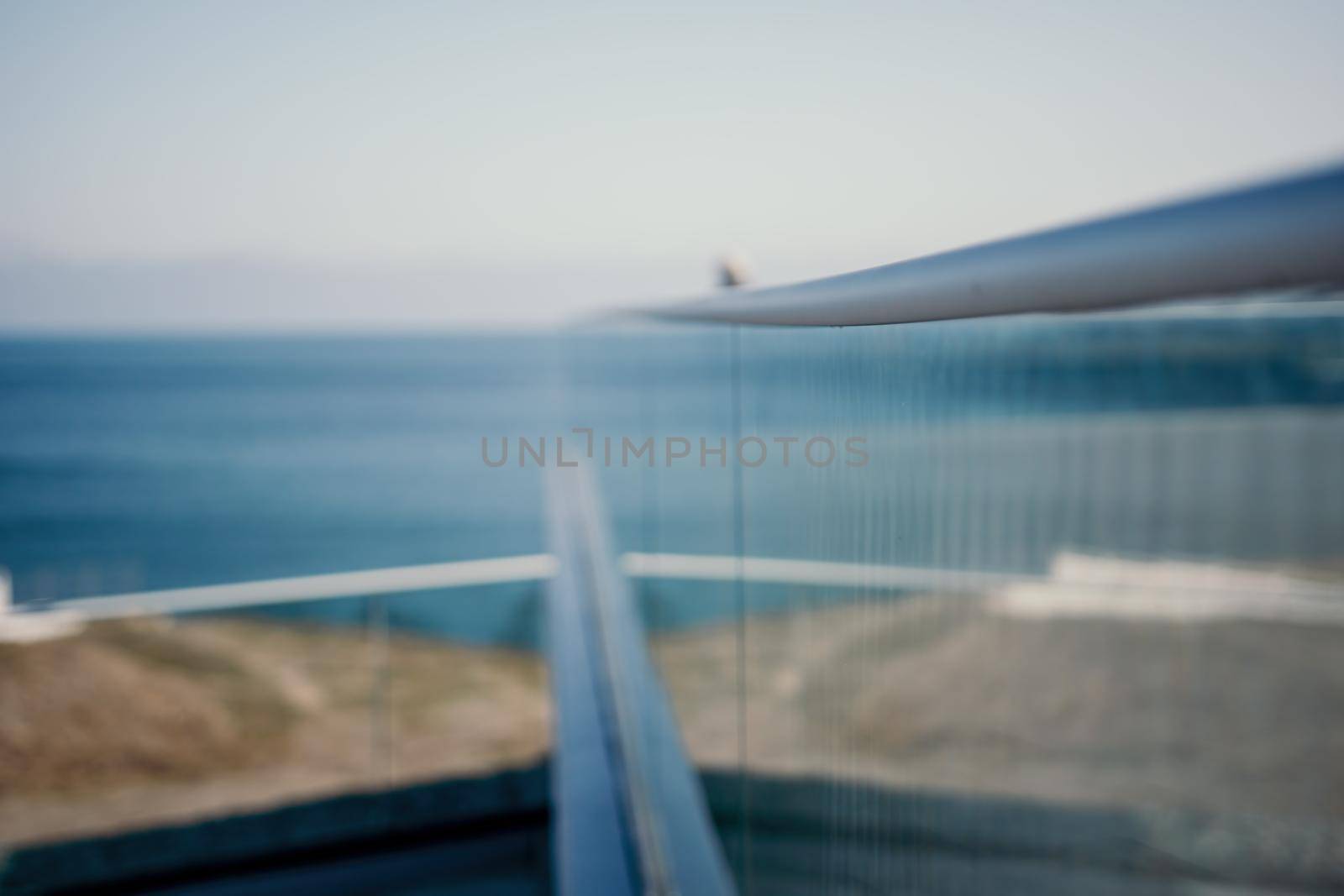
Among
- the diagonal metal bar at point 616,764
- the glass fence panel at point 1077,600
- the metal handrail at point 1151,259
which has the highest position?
the metal handrail at point 1151,259

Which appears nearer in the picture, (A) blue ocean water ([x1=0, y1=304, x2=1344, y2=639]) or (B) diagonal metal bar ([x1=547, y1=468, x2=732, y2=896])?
(A) blue ocean water ([x1=0, y1=304, x2=1344, y2=639])

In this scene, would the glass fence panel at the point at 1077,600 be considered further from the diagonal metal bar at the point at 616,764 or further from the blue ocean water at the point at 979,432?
the diagonal metal bar at the point at 616,764

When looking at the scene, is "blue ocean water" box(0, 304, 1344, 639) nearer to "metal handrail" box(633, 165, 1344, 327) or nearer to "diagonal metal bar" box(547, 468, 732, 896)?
"metal handrail" box(633, 165, 1344, 327)

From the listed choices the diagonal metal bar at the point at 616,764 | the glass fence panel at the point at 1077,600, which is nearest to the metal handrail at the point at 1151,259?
the glass fence panel at the point at 1077,600

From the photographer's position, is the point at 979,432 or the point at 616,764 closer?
the point at 979,432

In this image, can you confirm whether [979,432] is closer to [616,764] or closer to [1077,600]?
[1077,600]

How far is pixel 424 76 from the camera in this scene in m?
45.0

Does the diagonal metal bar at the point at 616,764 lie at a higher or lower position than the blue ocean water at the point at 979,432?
lower

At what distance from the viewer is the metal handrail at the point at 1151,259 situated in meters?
0.25

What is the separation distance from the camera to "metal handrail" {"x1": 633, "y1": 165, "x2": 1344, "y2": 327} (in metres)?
0.25

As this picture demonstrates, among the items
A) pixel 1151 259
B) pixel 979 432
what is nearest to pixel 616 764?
pixel 979 432

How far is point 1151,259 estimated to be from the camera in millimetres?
319

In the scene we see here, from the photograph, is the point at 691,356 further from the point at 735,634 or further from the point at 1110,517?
the point at 1110,517

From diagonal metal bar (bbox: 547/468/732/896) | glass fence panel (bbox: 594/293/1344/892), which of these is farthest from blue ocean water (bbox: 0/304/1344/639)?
diagonal metal bar (bbox: 547/468/732/896)
